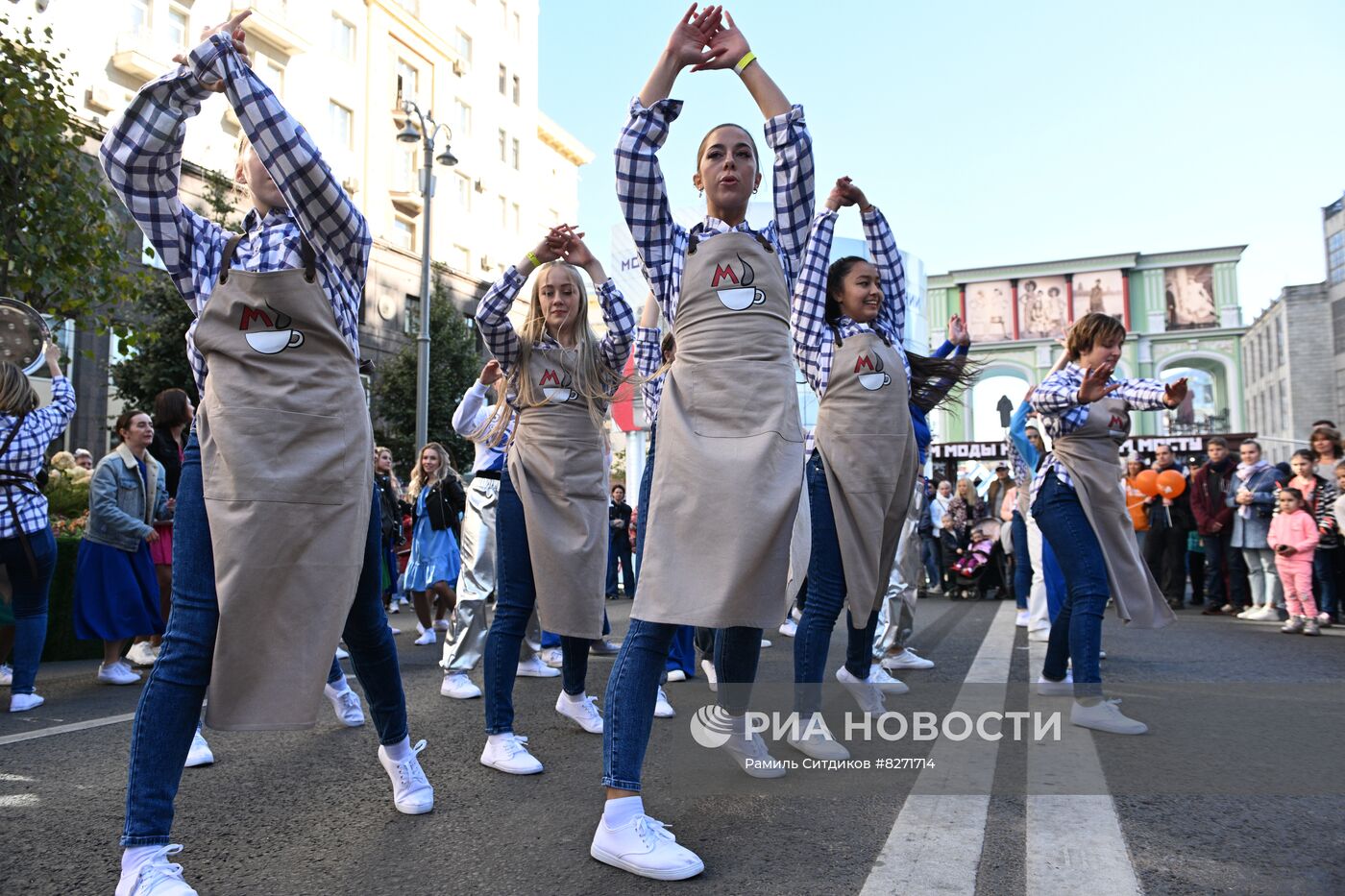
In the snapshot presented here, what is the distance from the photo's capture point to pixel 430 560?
7.85 metres

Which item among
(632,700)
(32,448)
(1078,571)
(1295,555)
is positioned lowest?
(632,700)

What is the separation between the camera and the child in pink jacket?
8.62 meters

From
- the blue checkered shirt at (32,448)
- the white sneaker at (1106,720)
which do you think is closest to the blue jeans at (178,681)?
the white sneaker at (1106,720)

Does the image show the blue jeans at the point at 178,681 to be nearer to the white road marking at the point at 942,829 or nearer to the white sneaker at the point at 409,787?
the white sneaker at the point at 409,787

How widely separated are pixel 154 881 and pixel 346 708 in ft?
7.40

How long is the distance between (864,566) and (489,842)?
1.86m

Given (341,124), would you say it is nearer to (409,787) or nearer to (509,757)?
(509,757)

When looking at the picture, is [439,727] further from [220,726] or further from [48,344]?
[48,344]

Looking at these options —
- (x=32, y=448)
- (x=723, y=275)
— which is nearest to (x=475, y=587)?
(x=32, y=448)

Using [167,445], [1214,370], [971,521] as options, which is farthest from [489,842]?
[1214,370]

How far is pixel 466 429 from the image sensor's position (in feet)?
16.5

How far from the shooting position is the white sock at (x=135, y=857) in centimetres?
211

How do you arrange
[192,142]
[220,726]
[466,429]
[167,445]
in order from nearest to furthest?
[220,726] < [466,429] < [167,445] < [192,142]

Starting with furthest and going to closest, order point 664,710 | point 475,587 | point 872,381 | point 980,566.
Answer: point 980,566 → point 475,587 → point 664,710 → point 872,381
